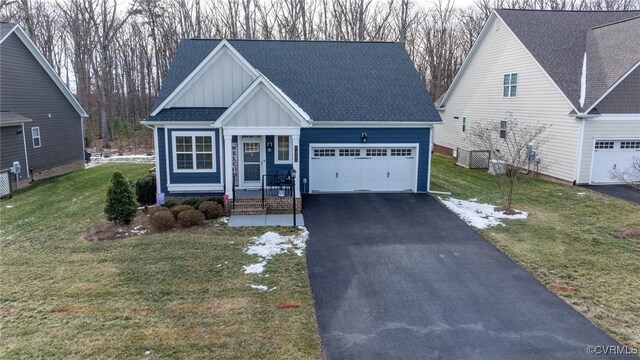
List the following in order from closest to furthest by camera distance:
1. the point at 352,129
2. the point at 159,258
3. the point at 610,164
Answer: the point at 159,258 < the point at 352,129 < the point at 610,164

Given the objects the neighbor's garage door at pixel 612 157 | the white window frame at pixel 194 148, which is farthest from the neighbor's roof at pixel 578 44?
the white window frame at pixel 194 148

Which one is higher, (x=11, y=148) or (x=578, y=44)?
(x=578, y=44)

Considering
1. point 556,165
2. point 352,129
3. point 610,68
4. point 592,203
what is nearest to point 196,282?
point 352,129

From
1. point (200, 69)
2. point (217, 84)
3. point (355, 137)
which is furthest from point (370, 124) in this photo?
point (200, 69)

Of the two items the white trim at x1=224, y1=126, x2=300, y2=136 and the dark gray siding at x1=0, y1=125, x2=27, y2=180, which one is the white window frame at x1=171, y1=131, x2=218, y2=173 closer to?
the white trim at x1=224, y1=126, x2=300, y2=136

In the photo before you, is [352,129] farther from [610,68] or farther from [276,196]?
[610,68]

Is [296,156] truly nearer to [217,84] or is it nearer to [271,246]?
[217,84]
